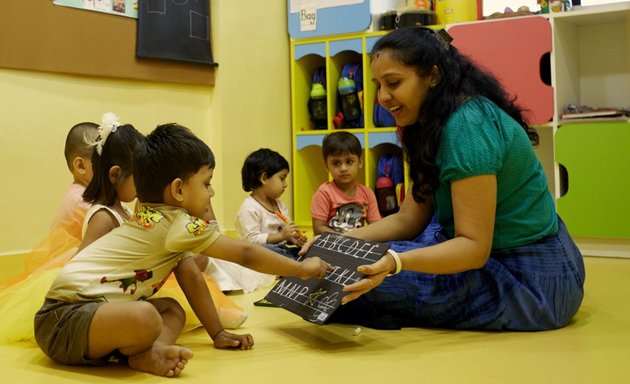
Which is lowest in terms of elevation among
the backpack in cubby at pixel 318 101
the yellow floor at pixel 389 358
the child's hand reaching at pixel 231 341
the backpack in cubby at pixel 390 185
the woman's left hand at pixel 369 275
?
the yellow floor at pixel 389 358

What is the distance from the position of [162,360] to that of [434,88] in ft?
3.06

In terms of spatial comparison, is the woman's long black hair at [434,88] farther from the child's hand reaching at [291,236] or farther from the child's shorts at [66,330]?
the child's hand reaching at [291,236]

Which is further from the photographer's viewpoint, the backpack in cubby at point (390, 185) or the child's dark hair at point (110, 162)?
the backpack in cubby at point (390, 185)

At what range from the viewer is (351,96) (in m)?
4.29

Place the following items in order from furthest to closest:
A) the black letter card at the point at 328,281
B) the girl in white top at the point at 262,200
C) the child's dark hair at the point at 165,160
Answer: the girl in white top at the point at 262,200
the black letter card at the point at 328,281
the child's dark hair at the point at 165,160

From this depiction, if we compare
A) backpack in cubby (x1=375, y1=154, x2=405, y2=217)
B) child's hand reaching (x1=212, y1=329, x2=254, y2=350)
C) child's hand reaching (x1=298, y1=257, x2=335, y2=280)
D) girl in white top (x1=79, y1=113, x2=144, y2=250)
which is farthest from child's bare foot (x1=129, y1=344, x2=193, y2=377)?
backpack in cubby (x1=375, y1=154, x2=405, y2=217)

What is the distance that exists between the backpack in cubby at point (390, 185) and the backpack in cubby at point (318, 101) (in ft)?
1.64

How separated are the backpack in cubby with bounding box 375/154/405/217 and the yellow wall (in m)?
0.63

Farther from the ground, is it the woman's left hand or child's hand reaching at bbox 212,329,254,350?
the woman's left hand

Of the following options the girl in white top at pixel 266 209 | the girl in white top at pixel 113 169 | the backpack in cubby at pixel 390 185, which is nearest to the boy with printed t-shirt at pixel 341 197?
the girl in white top at pixel 266 209

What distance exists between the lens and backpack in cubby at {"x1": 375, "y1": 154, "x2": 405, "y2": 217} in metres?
4.13

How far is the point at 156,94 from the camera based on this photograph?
369 centimetres

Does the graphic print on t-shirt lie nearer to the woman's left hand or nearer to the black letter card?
the black letter card

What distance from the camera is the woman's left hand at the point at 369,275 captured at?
5.55 ft
